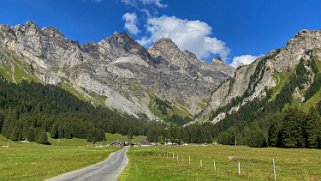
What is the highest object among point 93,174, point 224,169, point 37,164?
point 224,169

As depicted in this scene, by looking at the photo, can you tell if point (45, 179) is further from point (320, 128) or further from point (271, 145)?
point (271, 145)

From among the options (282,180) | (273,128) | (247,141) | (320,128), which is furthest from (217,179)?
(247,141)

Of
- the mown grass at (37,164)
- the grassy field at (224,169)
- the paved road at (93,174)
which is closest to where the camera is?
the grassy field at (224,169)

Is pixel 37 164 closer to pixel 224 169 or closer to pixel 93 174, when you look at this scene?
pixel 93 174

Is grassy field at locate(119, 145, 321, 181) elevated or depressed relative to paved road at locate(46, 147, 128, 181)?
elevated

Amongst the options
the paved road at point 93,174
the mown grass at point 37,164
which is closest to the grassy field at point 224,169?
the paved road at point 93,174

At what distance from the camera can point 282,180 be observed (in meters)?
32.1

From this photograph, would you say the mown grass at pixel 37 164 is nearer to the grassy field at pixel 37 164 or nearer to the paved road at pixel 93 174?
the grassy field at pixel 37 164

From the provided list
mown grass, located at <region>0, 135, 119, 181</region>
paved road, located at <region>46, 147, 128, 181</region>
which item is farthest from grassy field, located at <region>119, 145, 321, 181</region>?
mown grass, located at <region>0, 135, 119, 181</region>

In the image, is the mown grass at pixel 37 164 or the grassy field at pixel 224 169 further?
the mown grass at pixel 37 164

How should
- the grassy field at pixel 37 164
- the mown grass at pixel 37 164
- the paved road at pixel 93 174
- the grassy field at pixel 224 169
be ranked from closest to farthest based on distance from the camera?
1. the grassy field at pixel 224 169
2. the paved road at pixel 93 174
3. the mown grass at pixel 37 164
4. the grassy field at pixel 37 164

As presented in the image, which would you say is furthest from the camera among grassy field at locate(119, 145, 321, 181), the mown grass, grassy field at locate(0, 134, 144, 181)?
grassy field at locate(0, 134, 144, 181)

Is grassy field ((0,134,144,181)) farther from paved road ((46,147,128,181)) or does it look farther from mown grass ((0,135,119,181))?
paved road ((46,147,128,181))

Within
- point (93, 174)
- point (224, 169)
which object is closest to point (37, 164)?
point (93, 174)
